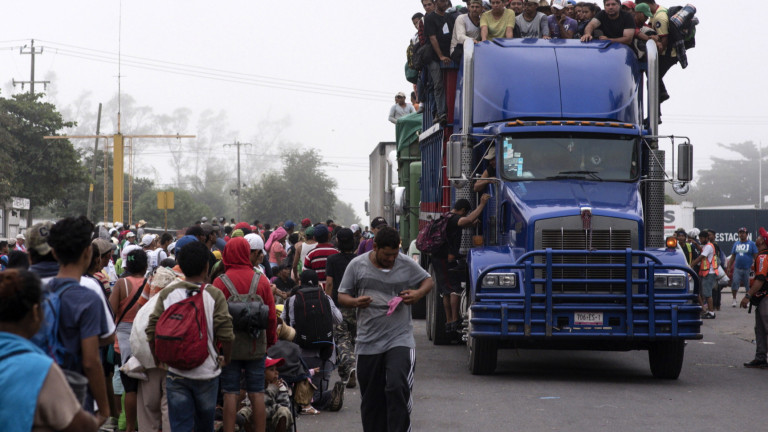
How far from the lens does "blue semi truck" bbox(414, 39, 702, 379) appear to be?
1142cm

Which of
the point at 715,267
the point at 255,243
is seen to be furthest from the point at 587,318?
the point at 715,267

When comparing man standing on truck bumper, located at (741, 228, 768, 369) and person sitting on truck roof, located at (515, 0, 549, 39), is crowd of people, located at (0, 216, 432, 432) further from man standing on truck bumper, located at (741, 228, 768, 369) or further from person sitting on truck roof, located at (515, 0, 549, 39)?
person sitting on truck roof, located at (515, 0, 549, 39)

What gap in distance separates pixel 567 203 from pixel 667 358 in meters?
2.16

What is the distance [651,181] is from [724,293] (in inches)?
870

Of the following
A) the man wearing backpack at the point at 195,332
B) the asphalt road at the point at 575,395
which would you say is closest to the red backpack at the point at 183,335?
the man wearing backpack at the point at 195,332

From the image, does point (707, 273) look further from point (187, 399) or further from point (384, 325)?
point (187, 399)

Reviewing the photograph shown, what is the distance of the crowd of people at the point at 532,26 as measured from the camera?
540 inches

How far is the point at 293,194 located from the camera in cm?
10162

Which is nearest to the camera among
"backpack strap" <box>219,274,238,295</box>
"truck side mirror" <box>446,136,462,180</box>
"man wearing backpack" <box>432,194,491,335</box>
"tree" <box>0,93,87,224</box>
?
"backpack strap" <box>219,274,238,295</box>

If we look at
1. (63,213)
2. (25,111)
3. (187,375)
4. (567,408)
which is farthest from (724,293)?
(63,213)

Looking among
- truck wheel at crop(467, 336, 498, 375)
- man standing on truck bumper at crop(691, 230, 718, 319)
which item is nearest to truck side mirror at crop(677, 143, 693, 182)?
truck wheel at crop(467, 336, 498, 375)

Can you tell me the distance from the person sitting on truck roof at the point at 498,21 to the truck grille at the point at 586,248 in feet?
11.8

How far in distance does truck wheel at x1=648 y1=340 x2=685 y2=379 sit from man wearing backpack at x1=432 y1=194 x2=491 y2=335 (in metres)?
2.70

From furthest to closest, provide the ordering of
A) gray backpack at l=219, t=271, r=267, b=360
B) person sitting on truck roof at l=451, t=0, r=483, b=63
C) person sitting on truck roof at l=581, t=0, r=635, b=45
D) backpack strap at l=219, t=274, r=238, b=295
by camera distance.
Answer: person sitting on truck roof at l=451, t=0, r=483, b=63 < person sitting on truck roof at l=581, t=0, r=635, b=45 < backpack strap at l=219, t=274, r=238, b=295 < gray backpack at l=219, t=271, r=267, b=360
